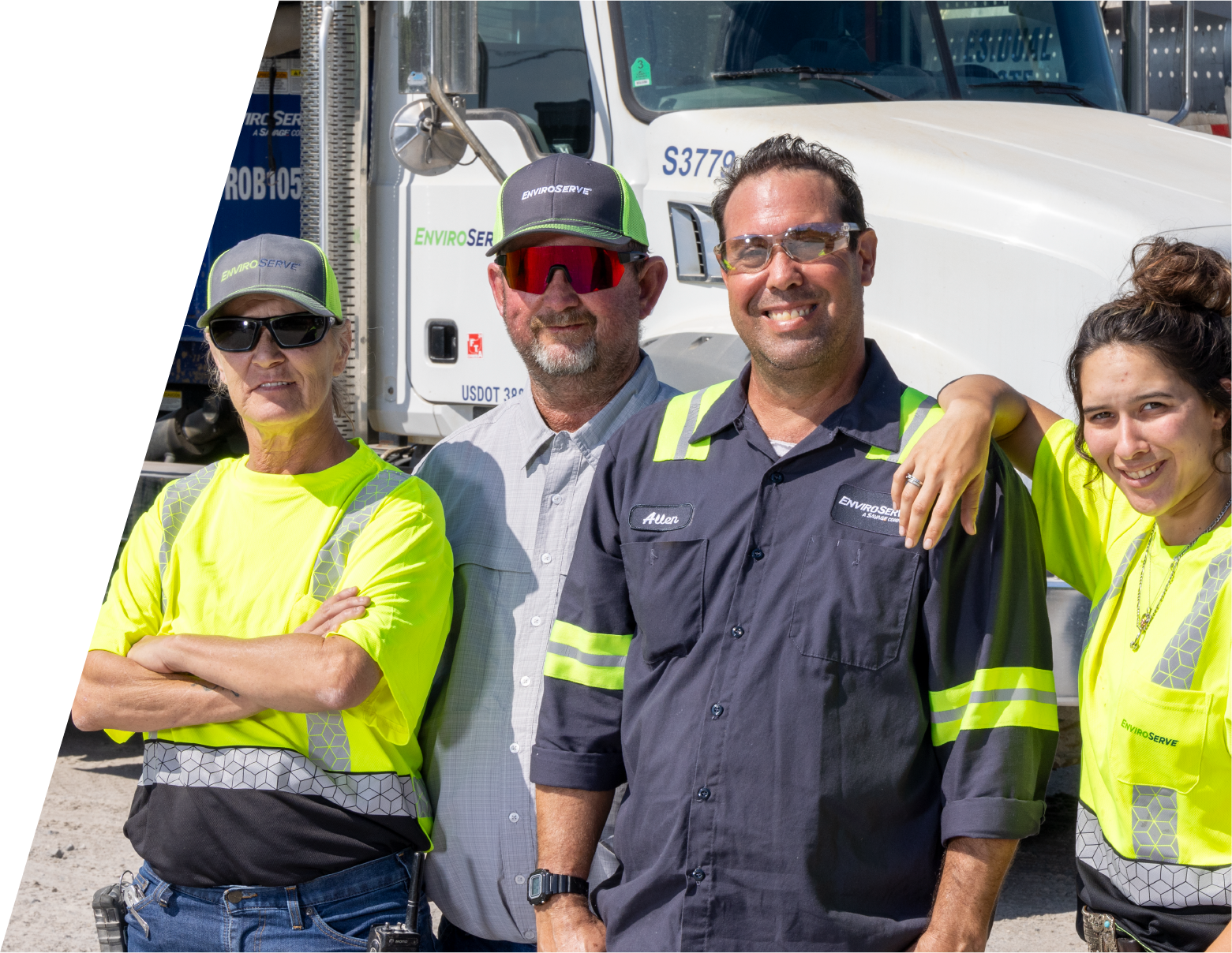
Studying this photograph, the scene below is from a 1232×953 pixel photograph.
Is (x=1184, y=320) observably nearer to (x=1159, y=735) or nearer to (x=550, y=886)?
(x=1159, y=735)

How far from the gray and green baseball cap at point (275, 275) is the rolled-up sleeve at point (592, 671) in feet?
2.35

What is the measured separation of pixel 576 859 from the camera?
7.88 feet

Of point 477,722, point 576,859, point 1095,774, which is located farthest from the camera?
point 477,722

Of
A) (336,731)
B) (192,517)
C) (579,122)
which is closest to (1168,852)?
(336,731)

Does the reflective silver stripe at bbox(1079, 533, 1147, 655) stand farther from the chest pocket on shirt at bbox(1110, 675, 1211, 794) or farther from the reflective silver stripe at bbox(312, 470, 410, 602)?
the reflective silver stripe at bbox(312, 470, 410, 602)

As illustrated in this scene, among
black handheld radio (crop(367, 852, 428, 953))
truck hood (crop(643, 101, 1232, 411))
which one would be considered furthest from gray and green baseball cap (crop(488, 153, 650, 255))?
truck hood (crop(643, 101, 1232, 411))

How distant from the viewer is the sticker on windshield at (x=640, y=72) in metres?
4.89

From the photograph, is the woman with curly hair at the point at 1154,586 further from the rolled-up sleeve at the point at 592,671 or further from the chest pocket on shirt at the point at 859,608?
the rolled-up sleeve at the point at 592,671

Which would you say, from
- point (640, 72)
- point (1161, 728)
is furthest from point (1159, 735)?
point (640, 72)

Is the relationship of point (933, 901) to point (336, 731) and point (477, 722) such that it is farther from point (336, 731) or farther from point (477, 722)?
point (336, 731)

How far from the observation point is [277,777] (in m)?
2.50

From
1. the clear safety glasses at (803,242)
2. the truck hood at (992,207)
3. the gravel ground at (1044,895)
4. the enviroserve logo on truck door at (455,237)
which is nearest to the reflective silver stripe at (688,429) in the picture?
the clear safety glasses at (803,242)

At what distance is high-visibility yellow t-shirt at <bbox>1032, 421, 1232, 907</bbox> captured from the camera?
6.61 feet

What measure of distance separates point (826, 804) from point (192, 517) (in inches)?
54.2
